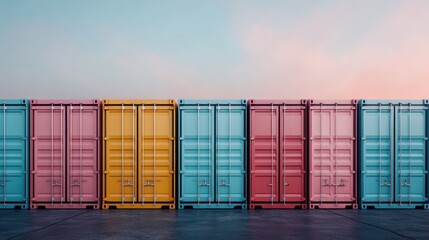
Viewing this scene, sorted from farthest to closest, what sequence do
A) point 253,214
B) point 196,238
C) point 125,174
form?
point 125,174, point 253,214, point 196,238

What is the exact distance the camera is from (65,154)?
12539 mm

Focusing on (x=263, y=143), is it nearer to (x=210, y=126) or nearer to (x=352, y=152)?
(x=210, y=126)

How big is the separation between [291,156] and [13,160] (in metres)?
8.90

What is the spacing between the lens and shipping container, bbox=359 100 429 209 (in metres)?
12.7

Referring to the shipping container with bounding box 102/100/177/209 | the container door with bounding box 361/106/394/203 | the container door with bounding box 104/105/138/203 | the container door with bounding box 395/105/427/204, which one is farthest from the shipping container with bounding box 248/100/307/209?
the container door with bounding box 104/105/138/203

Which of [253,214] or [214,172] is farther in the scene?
[214,172]

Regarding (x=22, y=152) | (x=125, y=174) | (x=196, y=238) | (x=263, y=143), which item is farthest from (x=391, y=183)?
(x=22, y=152)

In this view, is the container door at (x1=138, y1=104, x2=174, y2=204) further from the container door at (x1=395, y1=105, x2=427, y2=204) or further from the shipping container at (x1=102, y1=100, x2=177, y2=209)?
the container door at (x1=395, y1=105, x2=427, y2=204)

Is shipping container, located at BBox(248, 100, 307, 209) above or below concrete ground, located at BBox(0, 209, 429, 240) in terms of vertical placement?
above

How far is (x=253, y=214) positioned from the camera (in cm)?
1154

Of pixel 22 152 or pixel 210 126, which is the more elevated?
pixel 210 126

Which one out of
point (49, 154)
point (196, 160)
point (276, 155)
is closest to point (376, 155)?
point (276, 155)

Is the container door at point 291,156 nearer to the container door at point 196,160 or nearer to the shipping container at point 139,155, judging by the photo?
the container door at point 196,160

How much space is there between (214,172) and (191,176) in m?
0.74
